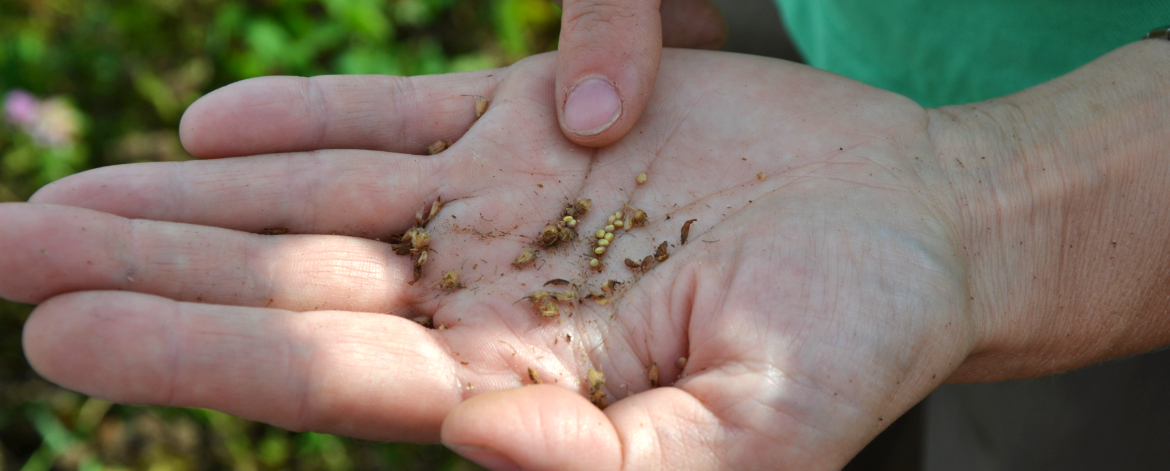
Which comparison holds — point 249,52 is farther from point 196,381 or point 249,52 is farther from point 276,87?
point 196,381

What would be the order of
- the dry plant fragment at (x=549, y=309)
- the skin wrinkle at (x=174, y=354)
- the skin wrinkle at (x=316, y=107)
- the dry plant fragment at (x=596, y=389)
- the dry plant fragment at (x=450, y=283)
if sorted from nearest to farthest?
the skin wrinkle at (x=174, y=354)
the dry plant fragment at (x=596, y=389)
the dry plant fragment at (x=549, y=309)
the dry plant fragment at (x=450, y=283)
the skin wrinkle at (x=316, y=107)

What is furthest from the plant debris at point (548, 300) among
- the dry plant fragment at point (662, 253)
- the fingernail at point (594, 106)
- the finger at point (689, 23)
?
the finger at point (689, 23)

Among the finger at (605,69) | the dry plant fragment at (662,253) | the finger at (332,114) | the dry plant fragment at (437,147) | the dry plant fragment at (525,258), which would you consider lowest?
the dry plant fragment at (525,258)

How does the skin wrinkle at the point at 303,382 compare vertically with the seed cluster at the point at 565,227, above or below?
below

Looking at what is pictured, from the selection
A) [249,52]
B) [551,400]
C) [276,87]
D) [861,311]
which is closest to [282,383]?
[551,400]

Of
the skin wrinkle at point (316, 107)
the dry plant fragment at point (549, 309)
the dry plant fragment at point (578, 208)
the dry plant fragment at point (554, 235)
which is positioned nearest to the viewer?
the dry plant fragment at point (549, 309)

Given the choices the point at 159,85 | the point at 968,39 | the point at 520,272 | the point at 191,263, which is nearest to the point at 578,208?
the point at 520,272

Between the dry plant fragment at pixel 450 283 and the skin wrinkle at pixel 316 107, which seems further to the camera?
the skin wrinkle at pixel 316 107

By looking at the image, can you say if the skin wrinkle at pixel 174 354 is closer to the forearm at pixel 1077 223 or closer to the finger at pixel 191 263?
the finger at pixel 191 263
